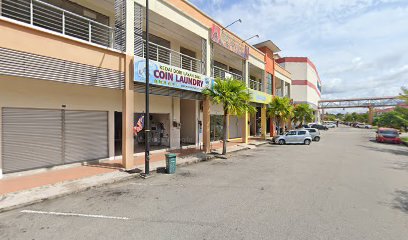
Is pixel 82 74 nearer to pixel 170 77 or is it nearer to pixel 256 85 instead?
pixel 170 77

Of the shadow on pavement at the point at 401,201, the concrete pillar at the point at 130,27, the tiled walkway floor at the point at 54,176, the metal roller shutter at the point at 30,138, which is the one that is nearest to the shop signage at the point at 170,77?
the concrete pillar at the point at 130,27

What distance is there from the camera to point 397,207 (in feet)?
22.2

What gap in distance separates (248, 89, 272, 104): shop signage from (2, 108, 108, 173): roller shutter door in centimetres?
1395

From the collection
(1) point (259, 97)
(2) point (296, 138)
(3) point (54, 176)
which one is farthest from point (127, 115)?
(2) point (296, 138)

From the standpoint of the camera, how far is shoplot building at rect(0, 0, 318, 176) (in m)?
8.56

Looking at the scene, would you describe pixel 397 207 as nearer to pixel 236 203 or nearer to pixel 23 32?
pixel 236 203

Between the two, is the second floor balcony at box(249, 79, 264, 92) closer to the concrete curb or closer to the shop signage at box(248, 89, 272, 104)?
the shop signage at box(248, 89, 272, 104)

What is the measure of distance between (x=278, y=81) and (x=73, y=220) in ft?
110

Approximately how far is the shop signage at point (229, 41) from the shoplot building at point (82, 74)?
0.21 metres

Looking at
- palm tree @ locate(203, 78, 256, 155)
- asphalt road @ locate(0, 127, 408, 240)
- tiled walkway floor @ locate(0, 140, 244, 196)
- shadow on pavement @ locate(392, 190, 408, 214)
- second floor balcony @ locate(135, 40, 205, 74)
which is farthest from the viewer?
palm tree @ locate(203, 78, 256, 155)

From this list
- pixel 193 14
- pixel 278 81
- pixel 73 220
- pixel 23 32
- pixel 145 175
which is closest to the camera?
pixel 73 220

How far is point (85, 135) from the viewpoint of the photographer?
39.7ft

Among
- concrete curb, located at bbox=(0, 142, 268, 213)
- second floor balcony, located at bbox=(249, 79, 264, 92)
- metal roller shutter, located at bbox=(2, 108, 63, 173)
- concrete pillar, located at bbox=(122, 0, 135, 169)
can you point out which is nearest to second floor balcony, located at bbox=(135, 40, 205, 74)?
concrete pillar, located at bbox=(122, 0, 135, 169)

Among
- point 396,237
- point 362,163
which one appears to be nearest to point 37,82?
point 396,237
